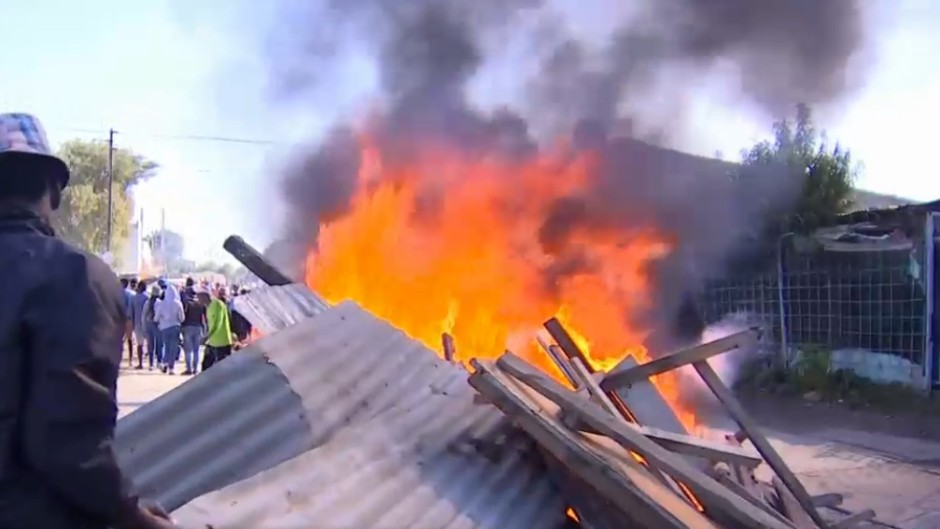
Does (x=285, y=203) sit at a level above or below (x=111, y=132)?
below

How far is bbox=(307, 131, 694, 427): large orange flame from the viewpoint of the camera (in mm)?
7984

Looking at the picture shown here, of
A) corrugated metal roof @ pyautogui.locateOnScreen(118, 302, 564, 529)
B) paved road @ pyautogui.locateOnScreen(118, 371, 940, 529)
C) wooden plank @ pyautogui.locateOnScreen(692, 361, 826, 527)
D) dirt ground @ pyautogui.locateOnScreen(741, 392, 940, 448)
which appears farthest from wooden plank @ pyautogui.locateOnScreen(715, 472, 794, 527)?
dirt ground @ pyautogui.locateOnScreen(741, 392, 940, 448)

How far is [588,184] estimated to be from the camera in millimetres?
9859

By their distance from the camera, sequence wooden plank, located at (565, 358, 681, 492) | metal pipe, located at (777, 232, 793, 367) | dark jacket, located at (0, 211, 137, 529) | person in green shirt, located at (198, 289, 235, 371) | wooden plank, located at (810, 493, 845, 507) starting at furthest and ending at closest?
metal pipe, located at (777, 232, 793, 367)
person in green shirt, located at (198, 289, 235, 371)
wooden plank, located at (810, 493, 845, 507)
wooden plank, located at (565, 358, 681, 492)
dark jacket, located at (0, 211, 137, 529)

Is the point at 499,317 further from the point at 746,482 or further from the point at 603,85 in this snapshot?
the point at 746,482

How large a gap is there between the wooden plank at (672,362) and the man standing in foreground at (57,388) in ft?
9.53

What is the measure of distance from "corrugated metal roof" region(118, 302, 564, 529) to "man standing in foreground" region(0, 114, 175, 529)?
0.76 m

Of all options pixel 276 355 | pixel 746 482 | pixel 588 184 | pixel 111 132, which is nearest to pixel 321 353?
pixel 276 355

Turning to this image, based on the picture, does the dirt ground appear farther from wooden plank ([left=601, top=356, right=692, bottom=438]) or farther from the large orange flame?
wooden plank ([left=601, top=356, right=692, bottom=438])

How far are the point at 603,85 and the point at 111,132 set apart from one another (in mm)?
21587

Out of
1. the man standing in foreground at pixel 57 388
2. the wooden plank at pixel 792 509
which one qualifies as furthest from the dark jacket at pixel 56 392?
the wooden plank at pixel 792 509

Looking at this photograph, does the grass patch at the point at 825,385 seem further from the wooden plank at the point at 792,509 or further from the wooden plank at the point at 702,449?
the wooden plank at the point at 702,449

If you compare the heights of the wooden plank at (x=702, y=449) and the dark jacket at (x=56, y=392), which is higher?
the dark jacket at (x=56, y=392)

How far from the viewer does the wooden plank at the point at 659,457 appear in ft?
9.92
